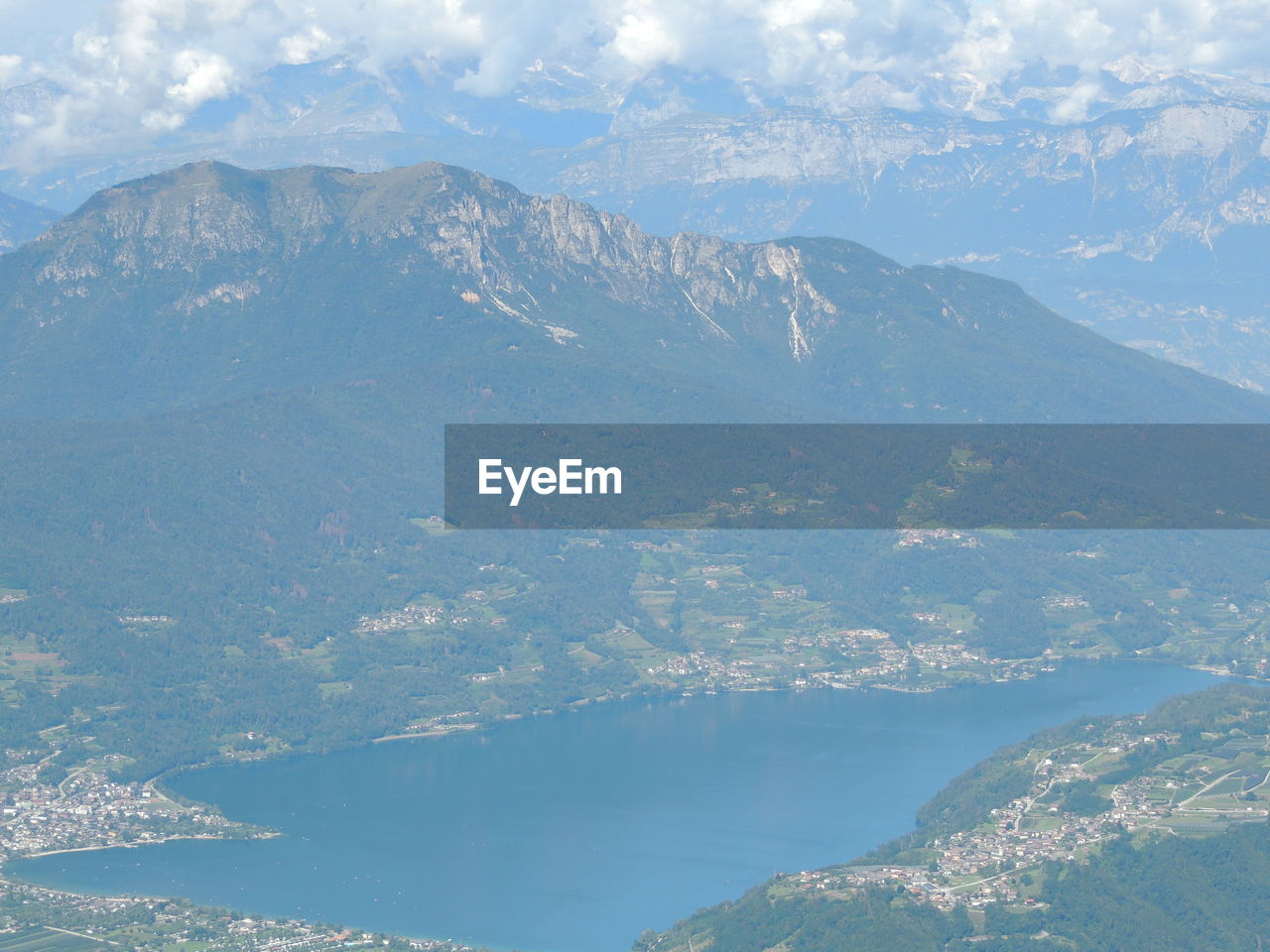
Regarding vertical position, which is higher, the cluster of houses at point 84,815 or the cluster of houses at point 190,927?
the cluster of houses at point 84,815

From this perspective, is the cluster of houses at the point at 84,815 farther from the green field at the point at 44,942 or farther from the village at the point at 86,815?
the green field at the point at 44,942

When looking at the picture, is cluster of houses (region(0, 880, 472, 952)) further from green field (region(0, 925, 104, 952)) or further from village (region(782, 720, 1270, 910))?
village (region(782, 720, 1270, 910))

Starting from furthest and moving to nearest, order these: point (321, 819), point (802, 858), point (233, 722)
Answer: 1. point (233, 722)
2. point (321, 819)
3. point (802, 858)

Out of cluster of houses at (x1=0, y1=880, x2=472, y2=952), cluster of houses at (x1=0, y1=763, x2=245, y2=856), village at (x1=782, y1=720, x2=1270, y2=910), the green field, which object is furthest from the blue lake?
village at (x1=782, y1=720, x2=1270, y2=910)

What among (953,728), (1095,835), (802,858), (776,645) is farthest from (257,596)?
(1095,835)

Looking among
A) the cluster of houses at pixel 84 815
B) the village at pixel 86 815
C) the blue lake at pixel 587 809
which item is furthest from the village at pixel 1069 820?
the cluster of houses at pixel 84 815

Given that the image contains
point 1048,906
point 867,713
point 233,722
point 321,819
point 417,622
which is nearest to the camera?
point 1048,906

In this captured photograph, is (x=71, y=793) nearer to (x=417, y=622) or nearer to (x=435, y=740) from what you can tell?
(x=435, y=740)

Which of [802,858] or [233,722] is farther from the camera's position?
[233,722]

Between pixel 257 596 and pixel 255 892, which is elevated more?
pixel 257 596
